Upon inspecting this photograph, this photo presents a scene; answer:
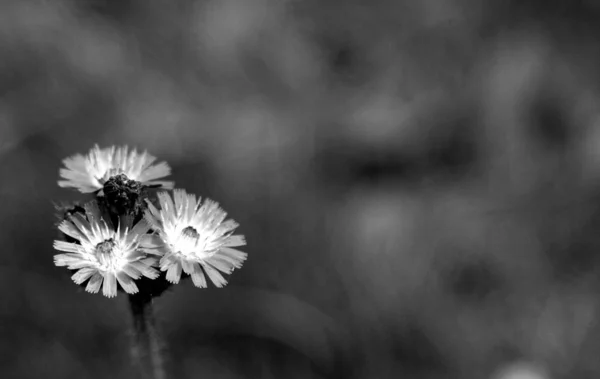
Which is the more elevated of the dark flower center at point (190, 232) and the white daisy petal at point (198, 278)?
the dark flower center at point (190, 232)

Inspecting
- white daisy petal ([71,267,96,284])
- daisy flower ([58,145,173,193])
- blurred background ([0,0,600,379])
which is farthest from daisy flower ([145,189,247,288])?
blurred background ([0,0,600,379])

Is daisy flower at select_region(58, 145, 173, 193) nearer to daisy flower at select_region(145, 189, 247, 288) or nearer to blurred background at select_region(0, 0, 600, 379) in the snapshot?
daisy flower at select_region(145, 189, 247, 288)

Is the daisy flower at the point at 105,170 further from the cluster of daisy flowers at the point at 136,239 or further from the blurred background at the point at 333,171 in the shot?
the blurred background at the point at 333,171

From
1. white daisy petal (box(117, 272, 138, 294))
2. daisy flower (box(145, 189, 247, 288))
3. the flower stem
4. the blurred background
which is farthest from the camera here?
the blurred background

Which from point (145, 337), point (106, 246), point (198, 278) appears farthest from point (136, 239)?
point (145, 337)

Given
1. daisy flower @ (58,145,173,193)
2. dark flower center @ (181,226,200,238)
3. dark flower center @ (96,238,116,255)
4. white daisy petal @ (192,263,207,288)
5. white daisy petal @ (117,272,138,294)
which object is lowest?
white daisy petal @ (117,272,138,294)

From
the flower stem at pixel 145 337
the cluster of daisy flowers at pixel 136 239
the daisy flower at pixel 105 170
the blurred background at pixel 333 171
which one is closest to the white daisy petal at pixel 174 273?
the cluster of daisy flowers at pixel 136 239
